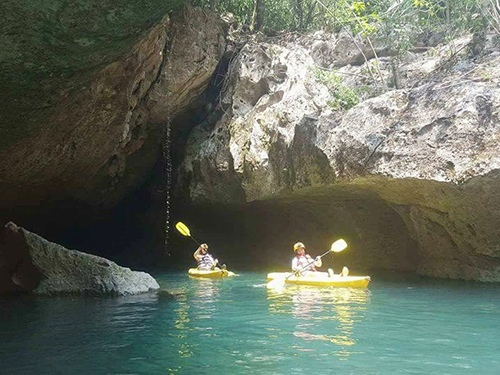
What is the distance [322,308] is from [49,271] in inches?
178

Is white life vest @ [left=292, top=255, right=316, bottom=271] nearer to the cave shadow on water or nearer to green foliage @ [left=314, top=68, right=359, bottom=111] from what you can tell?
the cave shadow on water

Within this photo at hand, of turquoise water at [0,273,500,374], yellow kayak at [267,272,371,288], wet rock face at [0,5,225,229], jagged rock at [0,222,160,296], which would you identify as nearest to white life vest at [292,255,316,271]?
yellow kayak at [267,272,371,288]

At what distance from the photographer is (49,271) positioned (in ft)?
26.8

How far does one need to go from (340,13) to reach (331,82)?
2.22 m

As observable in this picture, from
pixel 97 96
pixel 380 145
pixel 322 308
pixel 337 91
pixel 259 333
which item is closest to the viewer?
pixel 259 333

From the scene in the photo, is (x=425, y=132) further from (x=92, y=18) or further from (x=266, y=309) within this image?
(x=92, y=18)

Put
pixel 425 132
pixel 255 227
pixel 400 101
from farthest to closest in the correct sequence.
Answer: pixel 255 227, pixel 400 101, pixel 425 132

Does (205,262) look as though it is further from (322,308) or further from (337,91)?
(322,308)

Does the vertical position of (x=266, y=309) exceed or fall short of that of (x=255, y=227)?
it falls short

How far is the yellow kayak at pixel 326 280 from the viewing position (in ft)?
28.9

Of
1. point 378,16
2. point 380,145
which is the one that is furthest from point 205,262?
point 378,16

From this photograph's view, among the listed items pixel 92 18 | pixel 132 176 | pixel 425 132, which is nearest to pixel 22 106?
pixel 92 18

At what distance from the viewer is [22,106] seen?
256 inches

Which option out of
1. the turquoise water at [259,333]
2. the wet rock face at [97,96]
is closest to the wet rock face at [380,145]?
the wet rock face at [97,96]
